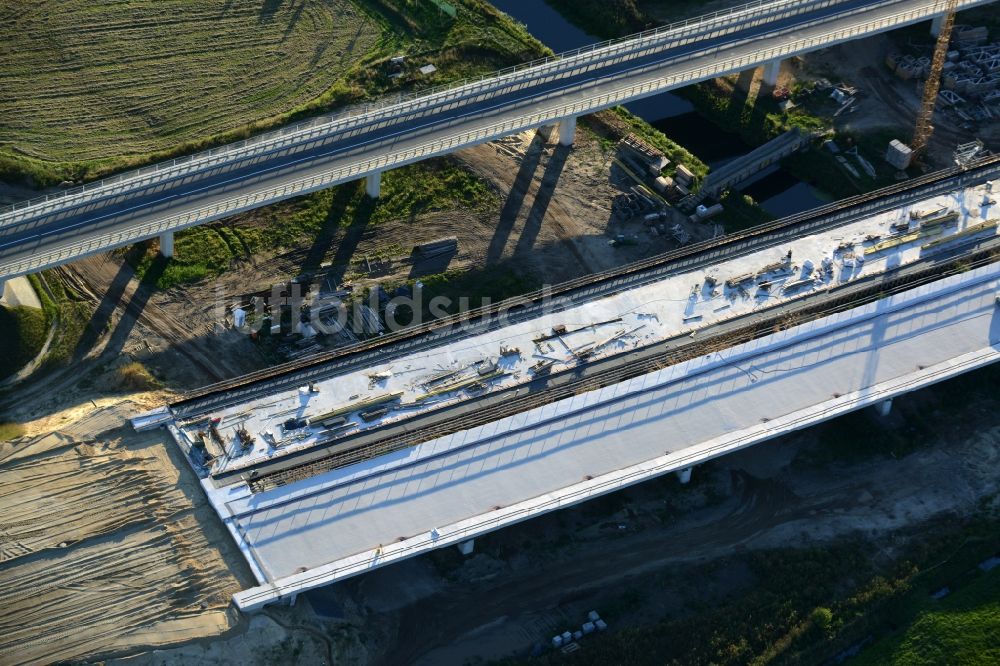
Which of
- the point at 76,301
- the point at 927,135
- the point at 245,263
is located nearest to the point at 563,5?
the point at 927,135

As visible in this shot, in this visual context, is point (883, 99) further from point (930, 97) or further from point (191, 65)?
point (191, 65)

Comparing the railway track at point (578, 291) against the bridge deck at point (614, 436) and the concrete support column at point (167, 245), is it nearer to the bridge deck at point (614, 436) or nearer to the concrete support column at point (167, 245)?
the bridge deck at point (614, 436)

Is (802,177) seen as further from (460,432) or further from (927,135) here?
(460,432)

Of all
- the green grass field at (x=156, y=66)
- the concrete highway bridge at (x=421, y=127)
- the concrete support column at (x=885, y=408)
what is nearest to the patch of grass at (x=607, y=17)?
the concrete highway bridge at (x=421, y=127)

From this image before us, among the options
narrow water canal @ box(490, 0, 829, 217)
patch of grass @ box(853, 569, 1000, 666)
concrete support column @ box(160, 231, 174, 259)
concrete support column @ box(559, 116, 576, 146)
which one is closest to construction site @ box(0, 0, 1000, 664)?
patch of grass @ box(853, 569, 1000, 666)

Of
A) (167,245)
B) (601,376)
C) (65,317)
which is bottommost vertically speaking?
(601,376)

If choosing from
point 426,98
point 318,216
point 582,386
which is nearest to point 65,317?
point 318,216

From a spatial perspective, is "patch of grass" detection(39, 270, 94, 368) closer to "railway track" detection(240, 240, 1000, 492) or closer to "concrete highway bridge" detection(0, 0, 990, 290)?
"concrete highway bridge" detection(0, 0, 990, 290)
